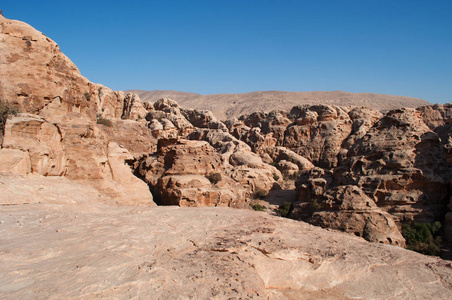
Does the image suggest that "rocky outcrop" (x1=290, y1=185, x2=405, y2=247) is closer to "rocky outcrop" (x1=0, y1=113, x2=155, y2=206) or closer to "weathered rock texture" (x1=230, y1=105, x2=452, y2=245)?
"weathered rock texture" (x1=230, y1=105, x2=452, y2=245)

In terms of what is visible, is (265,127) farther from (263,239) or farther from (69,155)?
(263,239)

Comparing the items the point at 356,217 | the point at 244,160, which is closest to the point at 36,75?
the point at 356,217

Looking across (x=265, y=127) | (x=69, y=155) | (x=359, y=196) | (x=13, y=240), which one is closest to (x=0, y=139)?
(x=69, y=155)

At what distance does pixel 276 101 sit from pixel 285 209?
8350cm

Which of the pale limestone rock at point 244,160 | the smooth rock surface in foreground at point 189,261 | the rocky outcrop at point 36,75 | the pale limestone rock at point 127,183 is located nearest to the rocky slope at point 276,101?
the pale limestone rock at point 244,160

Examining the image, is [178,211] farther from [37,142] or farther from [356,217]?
[356,217]

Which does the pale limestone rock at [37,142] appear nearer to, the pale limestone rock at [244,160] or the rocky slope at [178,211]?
the rocky slope at [178,211]

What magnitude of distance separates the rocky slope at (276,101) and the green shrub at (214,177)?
7021 centimetres

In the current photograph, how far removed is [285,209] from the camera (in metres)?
17.7

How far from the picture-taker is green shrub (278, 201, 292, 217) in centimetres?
1713

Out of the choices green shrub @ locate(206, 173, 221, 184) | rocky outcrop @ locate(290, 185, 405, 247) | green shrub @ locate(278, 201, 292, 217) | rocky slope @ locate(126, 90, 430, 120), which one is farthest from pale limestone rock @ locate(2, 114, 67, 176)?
rocky slope @ locate(126, 90, 430, 120)

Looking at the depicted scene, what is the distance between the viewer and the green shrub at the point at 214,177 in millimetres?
15600

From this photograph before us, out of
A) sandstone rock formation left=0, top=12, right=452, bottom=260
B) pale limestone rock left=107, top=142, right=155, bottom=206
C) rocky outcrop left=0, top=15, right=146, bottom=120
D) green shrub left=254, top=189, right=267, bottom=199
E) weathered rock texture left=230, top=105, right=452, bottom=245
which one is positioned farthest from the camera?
green shrub left=254, top=189, right=267, bottom=199

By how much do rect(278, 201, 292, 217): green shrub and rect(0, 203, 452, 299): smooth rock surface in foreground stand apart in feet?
33.4
